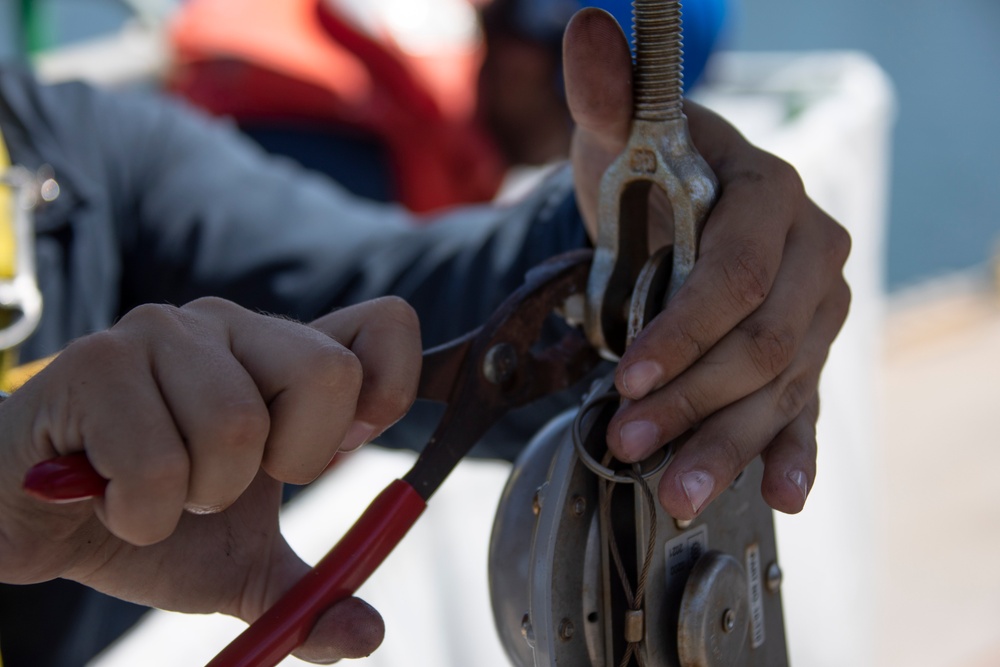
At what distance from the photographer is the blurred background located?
1907 mm

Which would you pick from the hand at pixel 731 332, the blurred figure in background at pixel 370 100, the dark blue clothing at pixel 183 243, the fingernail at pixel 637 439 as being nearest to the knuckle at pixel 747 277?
the hand at pixel 731 332

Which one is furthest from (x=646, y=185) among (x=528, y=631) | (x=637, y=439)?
(x=528, y=631)

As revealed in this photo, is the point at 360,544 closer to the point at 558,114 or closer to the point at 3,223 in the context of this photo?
the point at 3,223

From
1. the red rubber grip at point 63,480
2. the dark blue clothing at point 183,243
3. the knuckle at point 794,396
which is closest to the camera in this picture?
the red rubber grip at point 63,480

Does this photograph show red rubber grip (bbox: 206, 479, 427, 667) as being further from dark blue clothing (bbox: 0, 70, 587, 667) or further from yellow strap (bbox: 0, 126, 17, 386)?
yellow strap (bbox: 0, 126, 17, 386)

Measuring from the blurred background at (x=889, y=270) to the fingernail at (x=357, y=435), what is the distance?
1.11 metres

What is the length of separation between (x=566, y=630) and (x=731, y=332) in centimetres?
20

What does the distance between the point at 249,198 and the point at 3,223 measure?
51 centimetres

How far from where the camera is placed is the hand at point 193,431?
1.53ft

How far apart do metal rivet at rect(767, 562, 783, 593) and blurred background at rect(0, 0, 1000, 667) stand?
2.89 feet

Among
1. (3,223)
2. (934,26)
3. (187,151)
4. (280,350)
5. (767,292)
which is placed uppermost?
(934,26)

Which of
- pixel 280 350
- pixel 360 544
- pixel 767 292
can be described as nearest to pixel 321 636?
pixel 360 544

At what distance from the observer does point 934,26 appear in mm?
6477

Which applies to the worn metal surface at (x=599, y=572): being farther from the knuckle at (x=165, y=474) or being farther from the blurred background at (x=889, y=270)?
the blurred background at (x=889, y=270)
